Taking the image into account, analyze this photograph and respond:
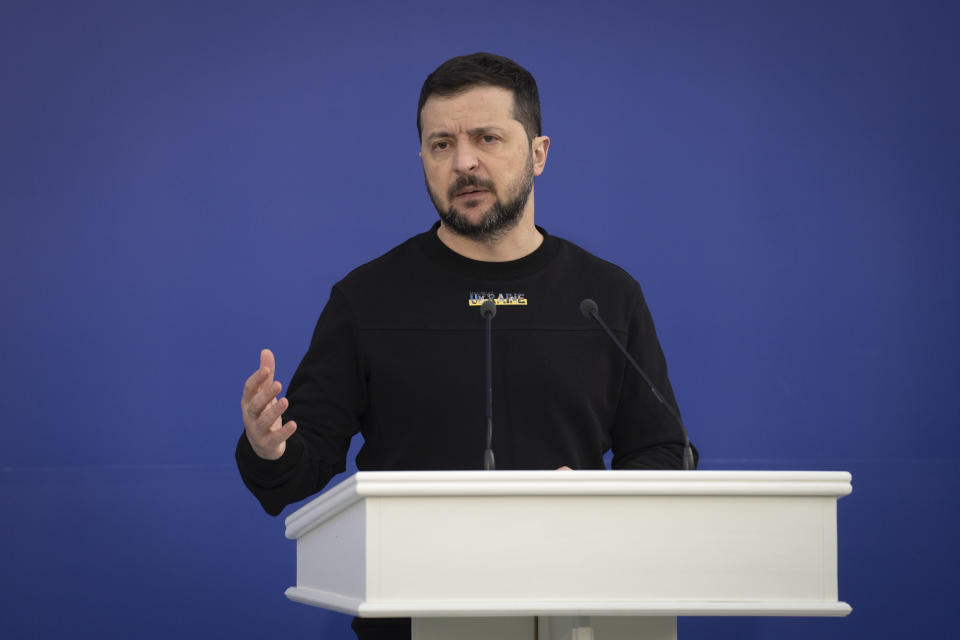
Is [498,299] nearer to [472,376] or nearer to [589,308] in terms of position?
[472,376]

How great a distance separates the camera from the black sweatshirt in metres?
1.86

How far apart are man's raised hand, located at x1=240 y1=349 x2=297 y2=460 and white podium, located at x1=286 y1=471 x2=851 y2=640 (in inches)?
9.0

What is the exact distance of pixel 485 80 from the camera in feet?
6.39

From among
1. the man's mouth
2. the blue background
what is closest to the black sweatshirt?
the man's mouth

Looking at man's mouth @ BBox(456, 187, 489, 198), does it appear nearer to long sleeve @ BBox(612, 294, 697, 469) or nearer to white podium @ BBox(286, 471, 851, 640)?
long sleeve @ BBox(612, 294, 697, 469)

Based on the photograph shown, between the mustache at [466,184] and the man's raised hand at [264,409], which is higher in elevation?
the mustache at [466,184]

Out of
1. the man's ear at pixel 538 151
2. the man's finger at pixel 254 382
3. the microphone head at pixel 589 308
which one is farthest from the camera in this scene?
the man's ear at pixel 538 151

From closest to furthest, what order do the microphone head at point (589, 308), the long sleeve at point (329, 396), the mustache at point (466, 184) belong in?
the microphone head at point (589, 308) < the long sleeve at point (329, 396) < the mustache at point (466, 184)

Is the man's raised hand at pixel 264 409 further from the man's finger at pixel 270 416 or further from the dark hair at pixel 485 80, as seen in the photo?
the dark hair at pixel 485 80

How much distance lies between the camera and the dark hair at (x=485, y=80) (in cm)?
194

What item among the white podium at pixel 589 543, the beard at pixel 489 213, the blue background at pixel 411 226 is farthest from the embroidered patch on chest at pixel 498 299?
the blue background at pixel 411 226

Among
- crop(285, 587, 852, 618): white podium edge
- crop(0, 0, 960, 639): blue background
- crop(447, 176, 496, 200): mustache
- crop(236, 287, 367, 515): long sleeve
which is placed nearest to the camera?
crop(285, 587, 852, 618): white podium edge

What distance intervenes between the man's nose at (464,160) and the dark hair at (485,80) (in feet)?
0.33

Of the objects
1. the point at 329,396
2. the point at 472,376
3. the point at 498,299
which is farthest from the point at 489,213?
the point at 329,396
